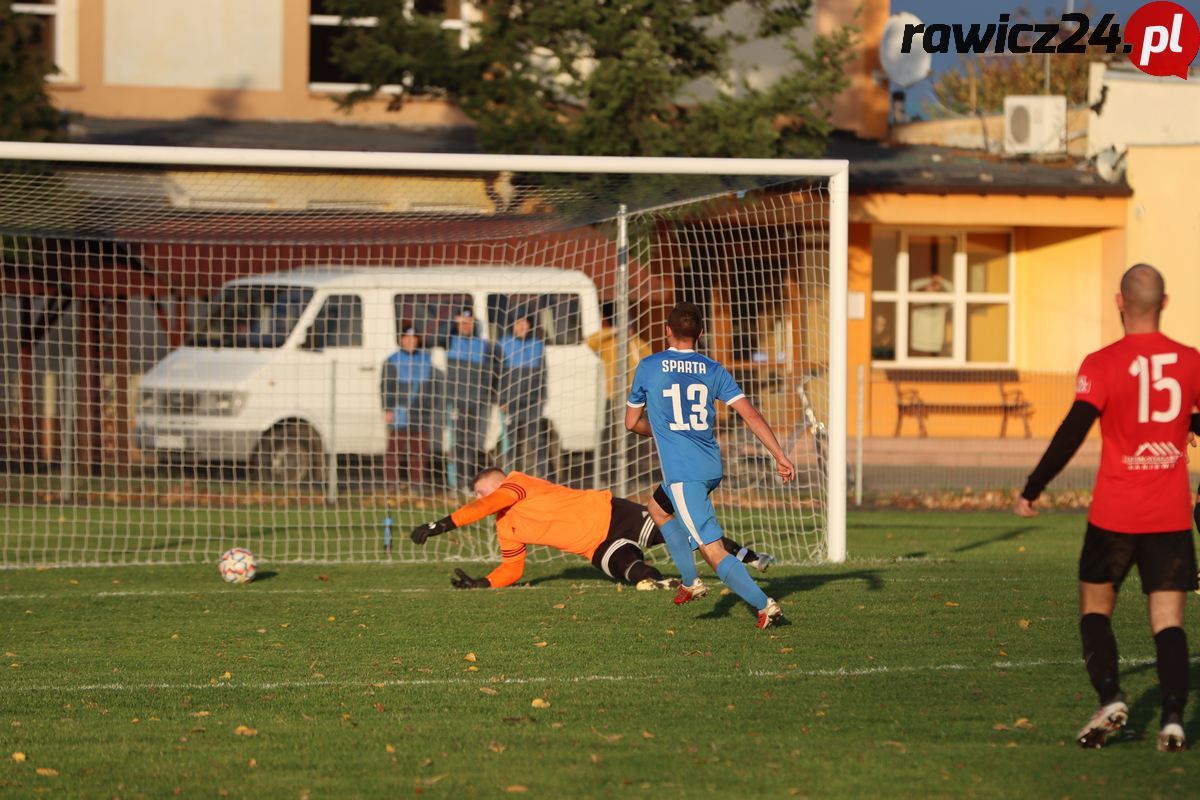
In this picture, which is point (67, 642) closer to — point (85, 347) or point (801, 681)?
point (801, 681)

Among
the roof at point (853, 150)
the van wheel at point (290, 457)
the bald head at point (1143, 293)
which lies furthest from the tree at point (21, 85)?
the bald head at point (1143, 293)

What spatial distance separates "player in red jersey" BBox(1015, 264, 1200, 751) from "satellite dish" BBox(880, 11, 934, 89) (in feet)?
65.2

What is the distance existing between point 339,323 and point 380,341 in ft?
1.98

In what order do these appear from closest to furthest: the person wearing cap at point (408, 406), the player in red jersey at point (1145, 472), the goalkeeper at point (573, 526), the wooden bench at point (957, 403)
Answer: the player in red jersey at point (1145, 472) → the goalkeeper at point (573, 526) → the person wearing cap at point (408, 406) → the wooden bench at point (957, 403)

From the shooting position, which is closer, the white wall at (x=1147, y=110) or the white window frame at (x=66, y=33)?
the white wall at (x=1147, y=110)

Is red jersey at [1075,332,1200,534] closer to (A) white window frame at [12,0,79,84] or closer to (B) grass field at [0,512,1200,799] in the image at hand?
(B) grass field at [0,512,1200,799]

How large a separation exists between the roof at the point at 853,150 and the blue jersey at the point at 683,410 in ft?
46.5

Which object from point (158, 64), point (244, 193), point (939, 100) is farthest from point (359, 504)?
point (939, 100)

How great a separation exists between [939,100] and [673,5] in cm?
2549

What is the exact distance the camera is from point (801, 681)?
23.4ft

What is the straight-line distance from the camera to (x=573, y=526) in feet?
32.0

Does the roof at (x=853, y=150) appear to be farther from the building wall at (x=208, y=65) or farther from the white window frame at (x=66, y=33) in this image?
the white window frame at (x=66, y=33)

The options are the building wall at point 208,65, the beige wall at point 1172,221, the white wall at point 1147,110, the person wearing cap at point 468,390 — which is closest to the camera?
the person wearing cap at point 468,390

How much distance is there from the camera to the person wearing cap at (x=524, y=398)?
15090mm
